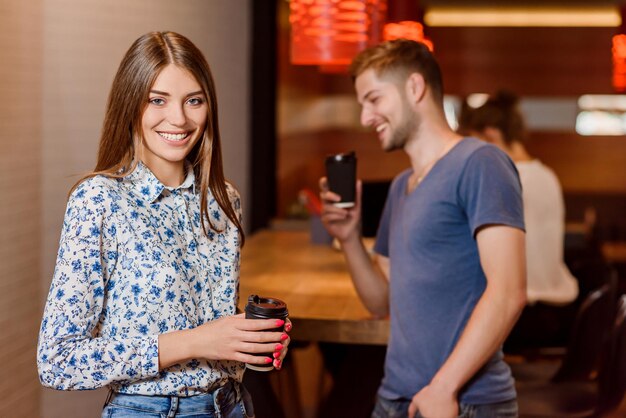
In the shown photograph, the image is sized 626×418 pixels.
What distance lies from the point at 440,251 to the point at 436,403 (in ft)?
1.19

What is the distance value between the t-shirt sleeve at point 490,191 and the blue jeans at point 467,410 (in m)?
0.43

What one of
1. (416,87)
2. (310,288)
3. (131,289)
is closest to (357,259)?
(416,87)

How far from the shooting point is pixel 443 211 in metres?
2.21

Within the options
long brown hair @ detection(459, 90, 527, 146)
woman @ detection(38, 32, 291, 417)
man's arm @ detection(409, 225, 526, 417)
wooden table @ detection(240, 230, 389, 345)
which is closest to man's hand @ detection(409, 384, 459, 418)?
man's arm @ detection(409, 225, 526, 417)

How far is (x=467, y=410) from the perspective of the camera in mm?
2174

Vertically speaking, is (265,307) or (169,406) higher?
(265,307)

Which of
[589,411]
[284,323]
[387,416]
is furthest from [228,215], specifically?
[589,411]

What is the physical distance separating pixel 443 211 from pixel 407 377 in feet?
1.37

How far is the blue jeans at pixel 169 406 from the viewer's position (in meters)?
1.67

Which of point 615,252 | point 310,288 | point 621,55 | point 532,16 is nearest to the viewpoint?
point 310,288

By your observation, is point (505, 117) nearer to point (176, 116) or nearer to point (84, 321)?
point (176, 116)

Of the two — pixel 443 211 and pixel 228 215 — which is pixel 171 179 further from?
pixel 443 211

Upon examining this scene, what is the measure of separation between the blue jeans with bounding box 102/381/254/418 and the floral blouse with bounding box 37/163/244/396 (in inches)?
0.7

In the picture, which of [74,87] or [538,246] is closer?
[74,87]
